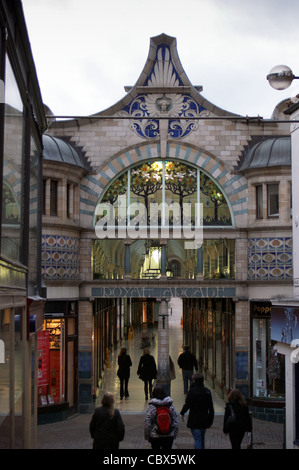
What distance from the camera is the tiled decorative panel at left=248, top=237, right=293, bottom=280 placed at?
21.1 m

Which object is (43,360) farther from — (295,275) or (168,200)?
(295,275)

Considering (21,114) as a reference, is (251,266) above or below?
below

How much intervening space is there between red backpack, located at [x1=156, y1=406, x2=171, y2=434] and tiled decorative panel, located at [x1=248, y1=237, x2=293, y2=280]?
34.9 ft

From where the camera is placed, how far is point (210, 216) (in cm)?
2206

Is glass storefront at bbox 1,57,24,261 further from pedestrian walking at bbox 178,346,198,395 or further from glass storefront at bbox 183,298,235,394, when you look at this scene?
glass storefront at bbox 183,298,235,394

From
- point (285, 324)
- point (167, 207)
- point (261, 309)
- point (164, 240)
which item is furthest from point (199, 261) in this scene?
point (285, 324)

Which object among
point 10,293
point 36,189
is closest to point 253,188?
point 36,189

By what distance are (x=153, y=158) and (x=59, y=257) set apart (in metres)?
4.09

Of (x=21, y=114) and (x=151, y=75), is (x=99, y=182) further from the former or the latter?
(x=21, y=114)

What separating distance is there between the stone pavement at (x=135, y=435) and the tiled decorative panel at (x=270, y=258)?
4122 mm

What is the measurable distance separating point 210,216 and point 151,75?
4547mm

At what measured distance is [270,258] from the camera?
2133cm

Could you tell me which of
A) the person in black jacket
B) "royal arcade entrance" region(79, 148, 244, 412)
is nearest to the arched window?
"royal arcade entrance" region(79, 148, 244, 412)
